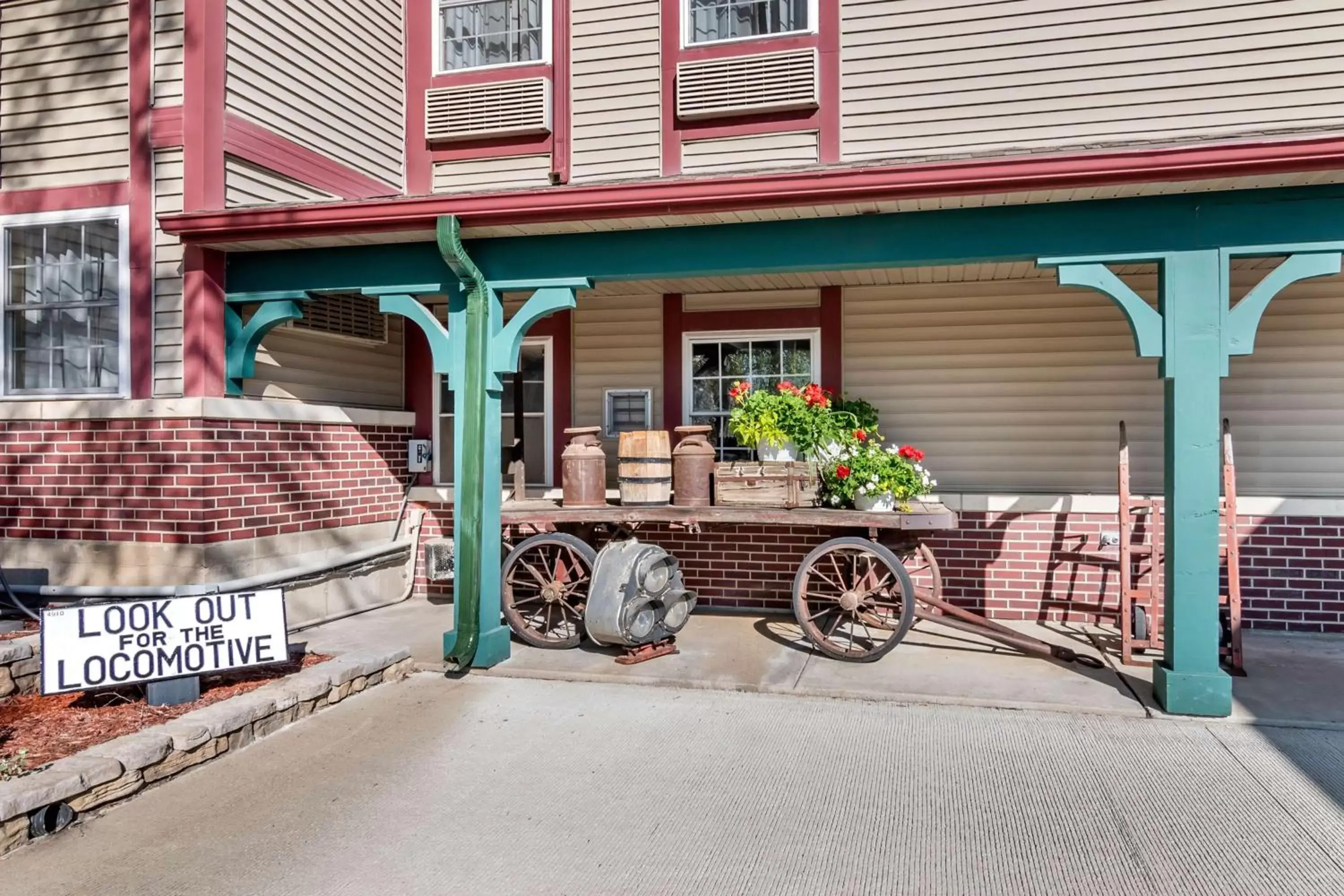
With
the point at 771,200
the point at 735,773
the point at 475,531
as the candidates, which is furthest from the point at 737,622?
the point at 771,200

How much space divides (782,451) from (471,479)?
7.30 ft

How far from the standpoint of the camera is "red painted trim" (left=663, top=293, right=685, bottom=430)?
309 inches

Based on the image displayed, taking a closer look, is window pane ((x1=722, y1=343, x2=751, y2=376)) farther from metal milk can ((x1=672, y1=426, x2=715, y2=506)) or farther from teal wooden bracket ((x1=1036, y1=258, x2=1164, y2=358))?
teal wooden bracket ((x1=1036, y1=258, x2=1164, y2=358))

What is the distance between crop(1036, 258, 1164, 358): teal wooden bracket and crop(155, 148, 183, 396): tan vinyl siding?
5850 mm

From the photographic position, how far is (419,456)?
8.15 meters

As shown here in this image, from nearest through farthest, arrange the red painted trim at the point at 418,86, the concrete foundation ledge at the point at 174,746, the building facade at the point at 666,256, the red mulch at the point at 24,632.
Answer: the concrete foundation ledge at the point at 174,746, the building facade at the point at 666,256, the red mulch at the point at 24,632, the red painted trim at the point at 418,86

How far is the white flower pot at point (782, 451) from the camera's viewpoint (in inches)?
244

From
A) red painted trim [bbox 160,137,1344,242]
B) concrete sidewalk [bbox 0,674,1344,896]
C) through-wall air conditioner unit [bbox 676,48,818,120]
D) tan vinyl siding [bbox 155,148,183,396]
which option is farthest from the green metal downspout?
through-wall air conditioner unit [bbox 676,48,818,120]

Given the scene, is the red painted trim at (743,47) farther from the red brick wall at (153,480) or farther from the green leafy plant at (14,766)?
the green leafy plant at (14,766)

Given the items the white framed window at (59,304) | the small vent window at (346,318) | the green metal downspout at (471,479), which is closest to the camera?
the green metal downspout at (471,479)

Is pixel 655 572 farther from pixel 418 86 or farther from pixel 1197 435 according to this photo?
pixel 418 86

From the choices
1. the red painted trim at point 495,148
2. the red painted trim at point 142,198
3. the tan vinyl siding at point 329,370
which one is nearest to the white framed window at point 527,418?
the tan vinyl siding at point 329,370

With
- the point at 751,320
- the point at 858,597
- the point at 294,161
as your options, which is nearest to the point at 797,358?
the point at 751,320

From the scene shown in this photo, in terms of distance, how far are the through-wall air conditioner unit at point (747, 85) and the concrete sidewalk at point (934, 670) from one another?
4.49 m
